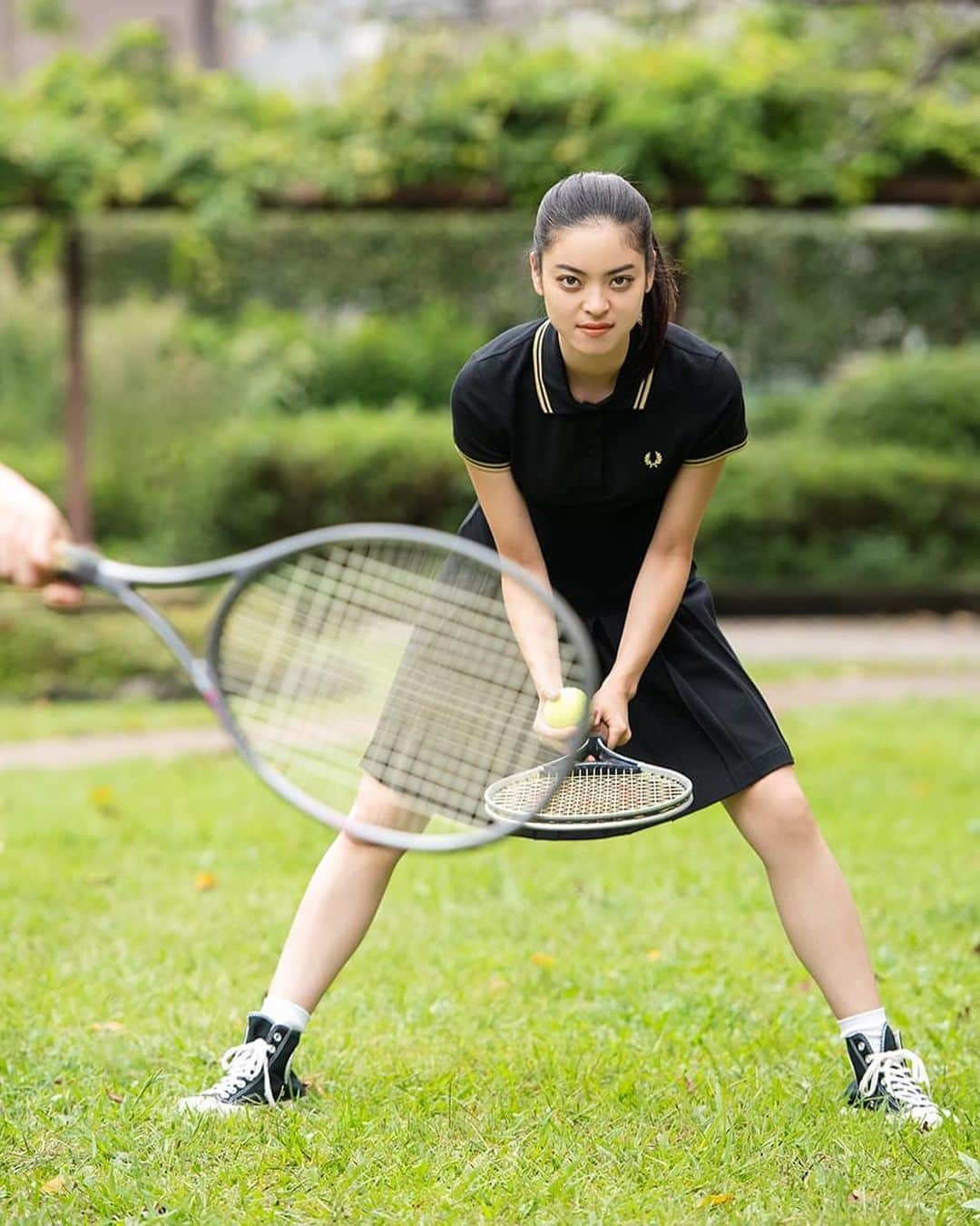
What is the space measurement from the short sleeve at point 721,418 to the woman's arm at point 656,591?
22mm

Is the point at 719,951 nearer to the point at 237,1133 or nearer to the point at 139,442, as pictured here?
the point at 237,1133

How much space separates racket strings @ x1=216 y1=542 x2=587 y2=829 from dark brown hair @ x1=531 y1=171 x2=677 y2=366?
1.78ft

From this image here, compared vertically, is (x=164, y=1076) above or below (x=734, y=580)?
above

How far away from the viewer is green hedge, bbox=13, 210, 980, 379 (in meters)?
14.9

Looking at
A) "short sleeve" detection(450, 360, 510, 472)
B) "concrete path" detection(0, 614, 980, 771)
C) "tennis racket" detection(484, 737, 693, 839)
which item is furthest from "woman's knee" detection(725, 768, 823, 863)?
"concrete path" detection(0, 614, 980, 771)

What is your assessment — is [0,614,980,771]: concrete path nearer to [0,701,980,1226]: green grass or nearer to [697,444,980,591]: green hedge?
[697,444,980,591]: green hedge

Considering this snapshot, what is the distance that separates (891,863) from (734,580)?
7.44 metres

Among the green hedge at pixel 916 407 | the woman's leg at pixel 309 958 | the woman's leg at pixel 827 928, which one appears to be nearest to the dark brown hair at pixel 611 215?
the woman's leg at pixel 827 928

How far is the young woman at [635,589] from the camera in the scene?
2.96m

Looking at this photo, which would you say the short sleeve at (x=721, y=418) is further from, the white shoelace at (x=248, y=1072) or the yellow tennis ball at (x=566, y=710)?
the white shoelace at (x=248, y=1072)

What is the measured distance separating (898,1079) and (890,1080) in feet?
0.05

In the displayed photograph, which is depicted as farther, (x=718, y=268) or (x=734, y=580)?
(x=718, y=268)

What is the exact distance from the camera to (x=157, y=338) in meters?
13.3

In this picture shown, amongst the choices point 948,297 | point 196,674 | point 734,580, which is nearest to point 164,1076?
point 196,674
